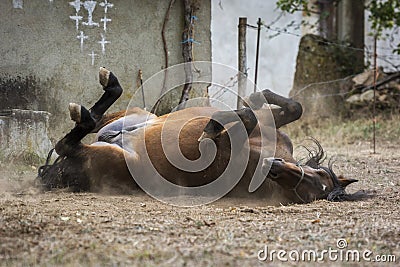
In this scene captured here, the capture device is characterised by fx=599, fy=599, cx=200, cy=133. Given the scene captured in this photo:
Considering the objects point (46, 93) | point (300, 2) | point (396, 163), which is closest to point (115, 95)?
point (46, 93)

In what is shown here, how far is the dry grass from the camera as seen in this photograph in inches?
106

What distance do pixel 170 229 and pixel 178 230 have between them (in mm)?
49

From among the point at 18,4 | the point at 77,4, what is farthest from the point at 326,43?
the point at 18,4

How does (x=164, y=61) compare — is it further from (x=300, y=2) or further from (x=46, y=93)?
(x=300, y=2)

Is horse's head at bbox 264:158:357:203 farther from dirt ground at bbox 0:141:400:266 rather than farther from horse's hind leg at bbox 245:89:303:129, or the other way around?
horse's hind leg at bbox 245:89:303:129

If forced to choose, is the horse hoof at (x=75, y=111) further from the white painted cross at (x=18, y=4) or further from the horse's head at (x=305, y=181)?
the white painted cross at (x=18, y=4)

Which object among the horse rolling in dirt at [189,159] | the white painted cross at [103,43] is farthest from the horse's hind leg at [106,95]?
the white painted cross at [103,43]

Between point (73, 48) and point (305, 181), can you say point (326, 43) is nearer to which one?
point (73, 48)

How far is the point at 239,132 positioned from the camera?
4.75 metres

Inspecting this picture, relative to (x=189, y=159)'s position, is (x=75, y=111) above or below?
above

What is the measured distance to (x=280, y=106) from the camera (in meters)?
5.39

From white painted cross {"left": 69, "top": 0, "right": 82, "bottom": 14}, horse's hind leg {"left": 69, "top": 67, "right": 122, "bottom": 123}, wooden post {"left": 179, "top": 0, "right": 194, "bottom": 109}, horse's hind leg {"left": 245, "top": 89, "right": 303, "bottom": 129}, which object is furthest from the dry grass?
wooden post {"left": 179, "top": 0, "right": 194, "bottom": 109}

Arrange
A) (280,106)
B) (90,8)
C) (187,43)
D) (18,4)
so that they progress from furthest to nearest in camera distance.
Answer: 1. (187,43)
2. (90,8)
3. (18,4)
4. (280,106)

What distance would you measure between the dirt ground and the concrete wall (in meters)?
2.09
